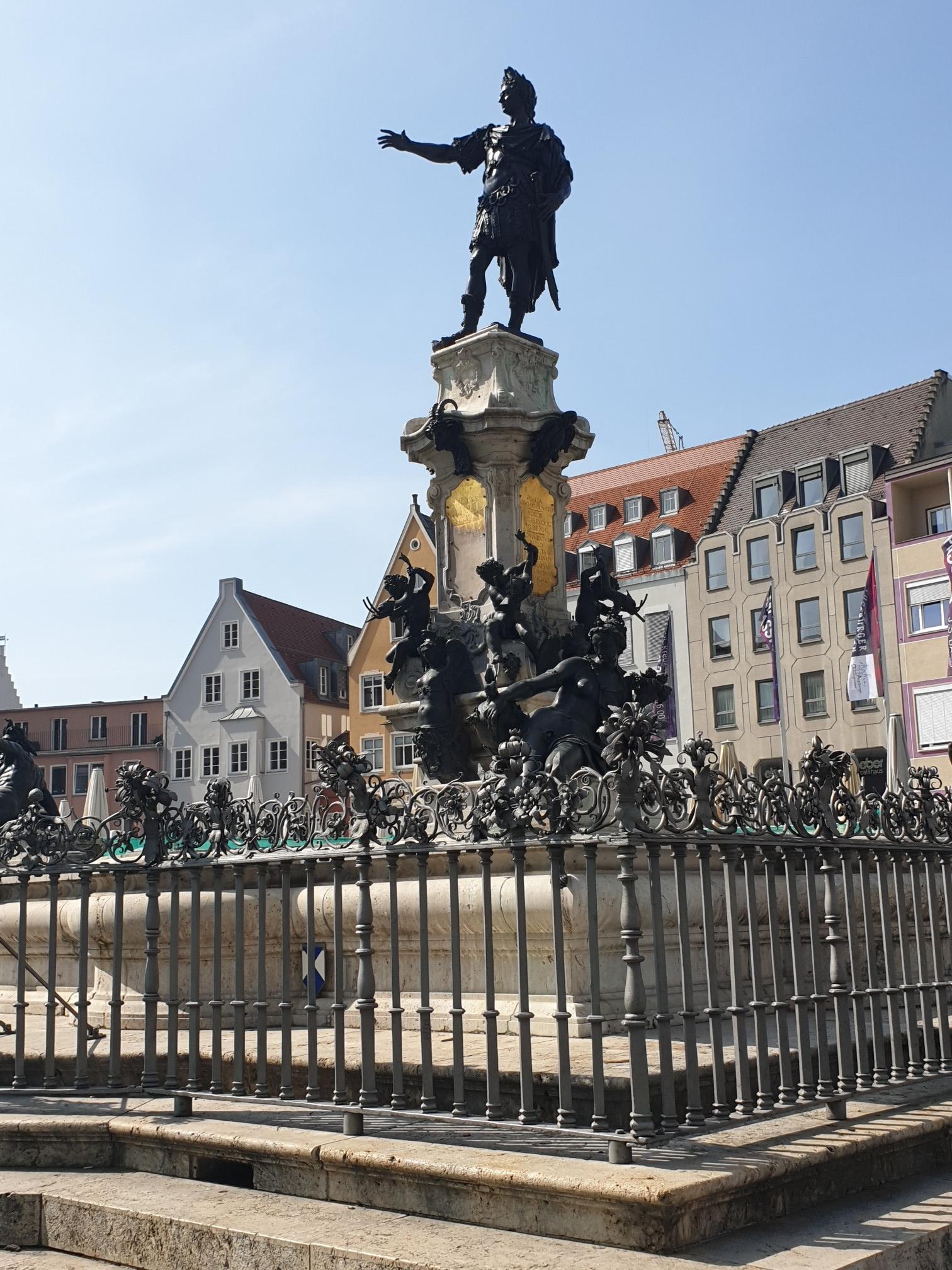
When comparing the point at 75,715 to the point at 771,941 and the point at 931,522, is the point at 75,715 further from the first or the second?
the point at 771,941

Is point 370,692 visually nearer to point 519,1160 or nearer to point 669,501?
point 669,501

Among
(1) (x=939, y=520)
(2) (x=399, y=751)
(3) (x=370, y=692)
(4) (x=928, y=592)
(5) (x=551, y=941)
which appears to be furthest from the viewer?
(3) (x=370, y=692)

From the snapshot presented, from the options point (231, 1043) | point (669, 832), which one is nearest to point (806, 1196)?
point (669, 832)

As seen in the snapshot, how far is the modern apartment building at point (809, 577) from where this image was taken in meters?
44.1

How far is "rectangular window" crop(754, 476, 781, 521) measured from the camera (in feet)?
158

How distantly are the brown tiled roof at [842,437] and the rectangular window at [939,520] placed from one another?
2.07 metres

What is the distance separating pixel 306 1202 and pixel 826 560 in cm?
4223

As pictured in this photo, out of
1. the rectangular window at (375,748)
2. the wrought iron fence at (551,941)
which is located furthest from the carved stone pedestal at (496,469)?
the rectangular window at (375,748)

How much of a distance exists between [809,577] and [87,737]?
33.0 metres

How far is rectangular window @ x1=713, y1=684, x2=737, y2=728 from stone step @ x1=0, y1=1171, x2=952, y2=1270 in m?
42.4

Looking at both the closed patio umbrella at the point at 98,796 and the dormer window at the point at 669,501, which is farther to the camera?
the dormer window at the point at 669,501

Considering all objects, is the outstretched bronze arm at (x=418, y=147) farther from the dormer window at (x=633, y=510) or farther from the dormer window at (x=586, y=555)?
the dormer window at (x=633, y=510)

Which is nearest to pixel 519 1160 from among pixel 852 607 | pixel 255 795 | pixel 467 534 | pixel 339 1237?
pixel 339 1237

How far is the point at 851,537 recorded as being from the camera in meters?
44.6
